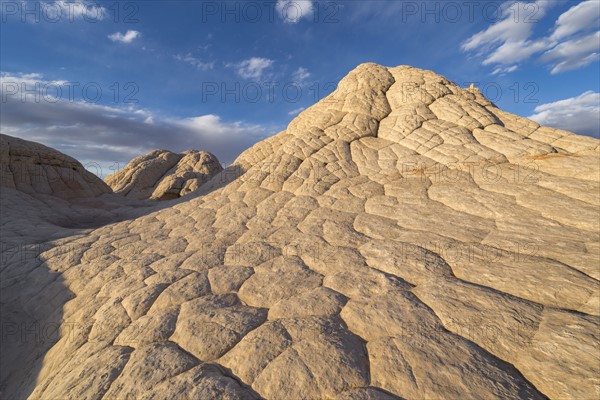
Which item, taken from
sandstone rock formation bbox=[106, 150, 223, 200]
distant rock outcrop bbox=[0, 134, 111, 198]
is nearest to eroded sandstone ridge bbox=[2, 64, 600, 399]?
distant rock outcrop bbox=[0, 134, 111, 198]

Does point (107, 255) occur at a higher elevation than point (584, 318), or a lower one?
lower

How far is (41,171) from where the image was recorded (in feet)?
31.5

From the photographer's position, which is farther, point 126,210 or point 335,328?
point 126,210

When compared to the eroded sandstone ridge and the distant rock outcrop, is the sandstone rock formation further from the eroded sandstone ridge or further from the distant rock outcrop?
the eroded sandstone ridge

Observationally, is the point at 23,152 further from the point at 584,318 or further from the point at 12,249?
A: the point at 584,318

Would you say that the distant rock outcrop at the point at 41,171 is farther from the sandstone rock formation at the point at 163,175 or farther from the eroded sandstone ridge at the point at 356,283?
the eroded sandstone ridge at the point at 356,283

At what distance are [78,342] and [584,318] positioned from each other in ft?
14.3

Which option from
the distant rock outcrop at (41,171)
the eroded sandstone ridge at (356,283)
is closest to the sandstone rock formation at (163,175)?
the distant rock outcrop at (41,171)

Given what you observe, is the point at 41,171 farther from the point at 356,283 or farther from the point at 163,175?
the point at 356,283

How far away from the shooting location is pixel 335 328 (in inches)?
91.4

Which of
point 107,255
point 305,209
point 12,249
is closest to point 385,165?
point 305,209

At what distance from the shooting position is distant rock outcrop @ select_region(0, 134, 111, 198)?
8.81 meters

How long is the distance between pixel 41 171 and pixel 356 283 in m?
11.4

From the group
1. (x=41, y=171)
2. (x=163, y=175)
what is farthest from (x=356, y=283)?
(x=163, y=175)
